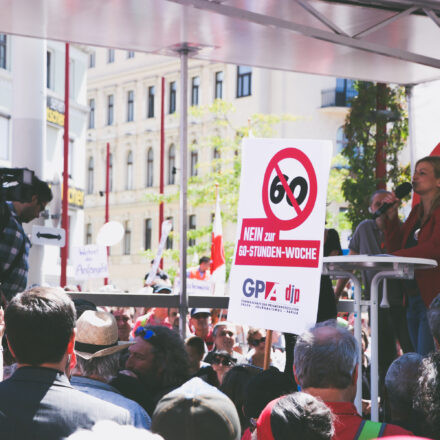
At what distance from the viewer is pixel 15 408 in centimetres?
294

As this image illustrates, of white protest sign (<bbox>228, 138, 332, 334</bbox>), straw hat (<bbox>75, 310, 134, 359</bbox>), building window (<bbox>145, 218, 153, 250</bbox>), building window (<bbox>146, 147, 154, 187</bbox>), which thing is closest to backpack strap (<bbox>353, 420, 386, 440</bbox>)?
straw hat (<bbox>75, 310, 134, 359</bbox>)

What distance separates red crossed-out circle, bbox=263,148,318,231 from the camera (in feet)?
18.7

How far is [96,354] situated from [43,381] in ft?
3.76

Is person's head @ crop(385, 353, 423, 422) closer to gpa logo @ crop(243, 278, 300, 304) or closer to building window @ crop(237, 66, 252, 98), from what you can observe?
gpa logo @ crop(243, 278, 300, 304)

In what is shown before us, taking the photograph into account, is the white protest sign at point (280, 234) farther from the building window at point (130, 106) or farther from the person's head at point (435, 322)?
the building window at point (130, 106)

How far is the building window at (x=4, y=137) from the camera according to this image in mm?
33906

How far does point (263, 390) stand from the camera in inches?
169

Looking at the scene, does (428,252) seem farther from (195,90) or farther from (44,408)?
A: (195,90)

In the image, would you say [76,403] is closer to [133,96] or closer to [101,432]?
[101,432]

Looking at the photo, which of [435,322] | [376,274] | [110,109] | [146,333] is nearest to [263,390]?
[435,322]

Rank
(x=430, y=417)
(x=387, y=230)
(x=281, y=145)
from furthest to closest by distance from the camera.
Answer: (x=387, y=230) → (x=281, y=145) → (x=430, y=417)

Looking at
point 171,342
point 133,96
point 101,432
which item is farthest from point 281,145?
point 133,96

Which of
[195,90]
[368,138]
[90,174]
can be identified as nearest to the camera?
[368,138]

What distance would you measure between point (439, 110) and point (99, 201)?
173 ft
